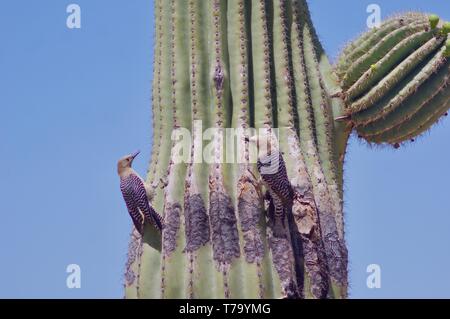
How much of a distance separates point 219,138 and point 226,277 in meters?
0.89

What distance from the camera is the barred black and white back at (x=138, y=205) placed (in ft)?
24.0

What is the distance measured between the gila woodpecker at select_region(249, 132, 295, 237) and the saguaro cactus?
6 centimetres

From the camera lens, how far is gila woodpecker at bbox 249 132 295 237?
23.5 feet

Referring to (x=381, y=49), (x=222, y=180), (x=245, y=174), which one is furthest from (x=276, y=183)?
(x=381, y=49)

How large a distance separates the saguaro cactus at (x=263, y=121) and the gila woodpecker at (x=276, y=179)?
59 mm

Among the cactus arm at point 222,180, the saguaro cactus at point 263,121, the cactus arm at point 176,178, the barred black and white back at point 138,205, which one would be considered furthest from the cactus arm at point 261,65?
the barred black and white back at point 138,205

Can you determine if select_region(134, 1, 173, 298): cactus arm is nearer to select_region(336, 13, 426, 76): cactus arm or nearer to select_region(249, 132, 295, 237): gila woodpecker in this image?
select_region(249, 132, 295, 237): gila woodpecker

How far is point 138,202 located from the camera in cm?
734

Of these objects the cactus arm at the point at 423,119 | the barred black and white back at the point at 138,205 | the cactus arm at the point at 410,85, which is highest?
the cactus arm at the point at 410,85

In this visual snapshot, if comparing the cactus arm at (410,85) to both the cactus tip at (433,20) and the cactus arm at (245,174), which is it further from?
the cactus arm at (245,174)

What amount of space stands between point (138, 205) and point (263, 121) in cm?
90
